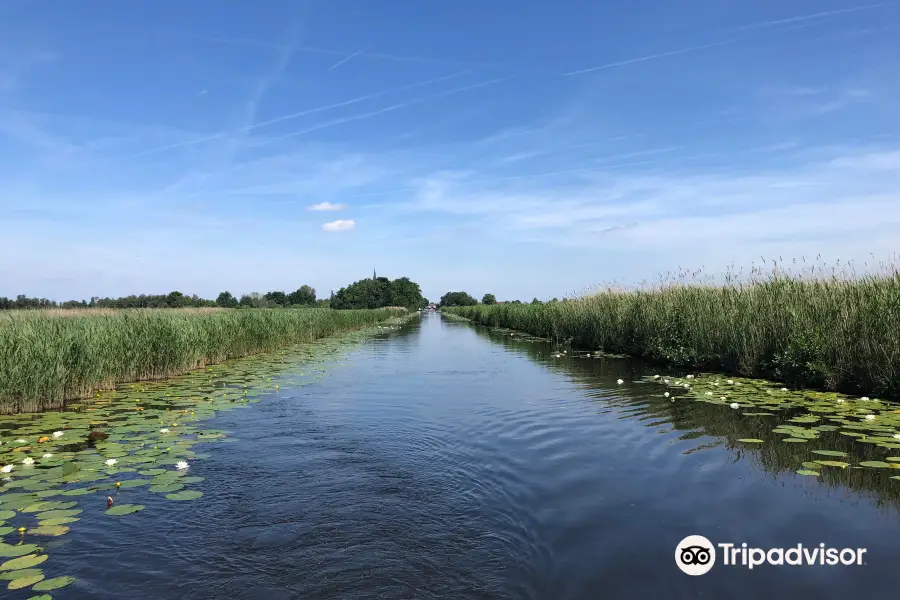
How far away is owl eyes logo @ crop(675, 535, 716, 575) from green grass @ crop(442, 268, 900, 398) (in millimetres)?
7927

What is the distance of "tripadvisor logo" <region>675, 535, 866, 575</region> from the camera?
13.4 feet

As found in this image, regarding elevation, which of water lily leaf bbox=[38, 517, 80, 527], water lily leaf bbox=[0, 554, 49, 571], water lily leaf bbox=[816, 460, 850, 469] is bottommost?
water lily leaf bbox=[0, 554, 49, 571]

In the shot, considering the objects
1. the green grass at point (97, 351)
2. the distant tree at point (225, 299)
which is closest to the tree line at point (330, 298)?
the distant tree at point (225, 299)

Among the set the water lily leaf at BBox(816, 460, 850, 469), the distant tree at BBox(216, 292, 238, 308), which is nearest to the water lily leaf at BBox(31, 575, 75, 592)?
the water lily leaf at BBox(816, 460, 850, 469)

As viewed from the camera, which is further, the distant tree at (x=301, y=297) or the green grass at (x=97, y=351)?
the distant tree at (x=301, y=297)

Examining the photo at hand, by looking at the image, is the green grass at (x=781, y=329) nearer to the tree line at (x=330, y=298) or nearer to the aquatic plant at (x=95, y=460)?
the aquatic plant at (x=95, y=460)

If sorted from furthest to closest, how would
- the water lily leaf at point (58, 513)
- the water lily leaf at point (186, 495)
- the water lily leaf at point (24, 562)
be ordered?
the water lily leaf at point (186, 495)
the water lily leaf at point (58, 513)
the water lily leaf at point (24, 562)

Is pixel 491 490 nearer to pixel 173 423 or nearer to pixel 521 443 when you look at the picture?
pixel 521 443

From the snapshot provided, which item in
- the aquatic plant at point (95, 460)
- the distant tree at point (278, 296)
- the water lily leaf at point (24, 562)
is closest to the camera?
the water lily leaf at point (24, 562)

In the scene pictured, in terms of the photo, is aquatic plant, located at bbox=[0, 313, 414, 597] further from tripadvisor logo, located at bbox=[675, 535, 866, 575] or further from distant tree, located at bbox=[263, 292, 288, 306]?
distant tree, located at bbox=[263, 292, 288, 306]

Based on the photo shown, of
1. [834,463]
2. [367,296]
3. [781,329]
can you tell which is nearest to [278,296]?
[367,296]

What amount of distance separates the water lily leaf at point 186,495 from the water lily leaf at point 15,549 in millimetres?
1262

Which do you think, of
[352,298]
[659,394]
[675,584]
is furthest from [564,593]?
[352,298]

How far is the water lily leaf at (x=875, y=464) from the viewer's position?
602 cm
